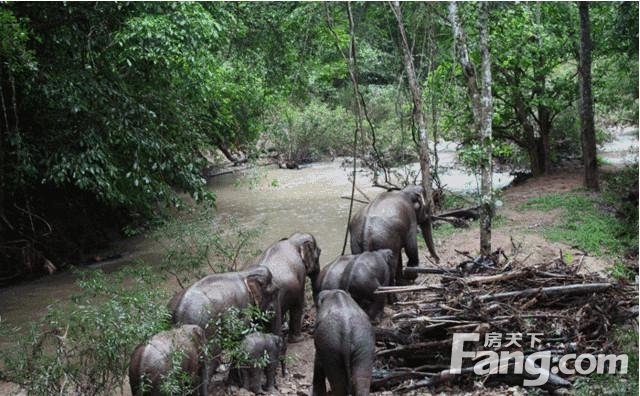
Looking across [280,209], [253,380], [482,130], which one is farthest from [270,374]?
[280,209]

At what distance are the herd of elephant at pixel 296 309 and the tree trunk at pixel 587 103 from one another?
832 cm

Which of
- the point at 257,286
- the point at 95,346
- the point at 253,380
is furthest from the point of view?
the point at 257,286

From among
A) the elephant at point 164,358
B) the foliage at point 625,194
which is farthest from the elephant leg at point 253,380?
the foliage at point 625,194

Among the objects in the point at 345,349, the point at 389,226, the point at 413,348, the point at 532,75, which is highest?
the point at 532,75

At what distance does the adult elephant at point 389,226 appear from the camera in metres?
8.95

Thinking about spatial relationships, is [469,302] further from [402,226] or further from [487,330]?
[402,226]

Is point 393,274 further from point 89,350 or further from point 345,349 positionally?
point 89,350

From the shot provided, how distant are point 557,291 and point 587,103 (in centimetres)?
1031

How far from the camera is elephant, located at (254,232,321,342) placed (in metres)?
7.88

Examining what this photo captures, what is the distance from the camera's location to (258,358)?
626 cm

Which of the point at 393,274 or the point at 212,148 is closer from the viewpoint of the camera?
the point at 393,274

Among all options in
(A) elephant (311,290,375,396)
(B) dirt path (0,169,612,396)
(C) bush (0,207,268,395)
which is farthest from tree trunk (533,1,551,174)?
(C) bush (0,207,268,395)

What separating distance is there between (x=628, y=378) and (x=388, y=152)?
1594 centimetres

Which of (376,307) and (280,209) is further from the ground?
(376,307)
